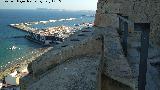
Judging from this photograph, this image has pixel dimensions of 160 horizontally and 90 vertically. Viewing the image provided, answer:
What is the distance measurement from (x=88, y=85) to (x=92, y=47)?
2975mm

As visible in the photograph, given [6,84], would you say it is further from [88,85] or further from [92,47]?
[88,85]

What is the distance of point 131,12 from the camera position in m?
9.98

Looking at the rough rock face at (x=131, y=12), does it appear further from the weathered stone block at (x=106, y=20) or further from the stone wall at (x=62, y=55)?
the stone wall at (x=62, y=55)

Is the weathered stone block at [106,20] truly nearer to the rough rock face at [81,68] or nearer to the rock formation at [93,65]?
the rock formation at [93,65]

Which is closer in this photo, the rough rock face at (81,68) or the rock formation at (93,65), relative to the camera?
the rough rock face at (81,68)

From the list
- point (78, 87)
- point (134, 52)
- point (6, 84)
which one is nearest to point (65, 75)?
point (78, 87)

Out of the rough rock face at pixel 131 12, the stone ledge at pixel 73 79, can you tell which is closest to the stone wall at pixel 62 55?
the stone ledge at pixel 73 79

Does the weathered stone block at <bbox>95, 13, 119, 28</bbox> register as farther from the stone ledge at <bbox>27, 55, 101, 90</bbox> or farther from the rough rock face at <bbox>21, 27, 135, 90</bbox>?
the stone ledge at <bbox>27, 55, 101, 90</bbox>

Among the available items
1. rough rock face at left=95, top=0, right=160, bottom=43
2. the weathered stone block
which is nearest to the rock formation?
rough rock face at left=95, top=0, right=160, bottom=43

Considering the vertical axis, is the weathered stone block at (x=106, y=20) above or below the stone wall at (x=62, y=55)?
above

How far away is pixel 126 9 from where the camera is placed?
10203 millimetres

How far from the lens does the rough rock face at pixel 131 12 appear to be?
8.77 m

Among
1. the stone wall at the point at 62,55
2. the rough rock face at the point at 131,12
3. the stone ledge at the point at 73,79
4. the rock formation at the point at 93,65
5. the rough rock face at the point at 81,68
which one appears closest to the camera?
the stone ledge at the point at 73,79

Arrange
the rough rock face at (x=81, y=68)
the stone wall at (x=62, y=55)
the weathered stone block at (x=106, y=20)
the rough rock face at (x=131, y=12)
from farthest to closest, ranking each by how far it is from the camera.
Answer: the weathered stone block at (x=106, y=20) < the rough rock face at (x=131, y=12) < the stone wall at (x=62, y=55) < the rough rock face at (x=81, y=68)
